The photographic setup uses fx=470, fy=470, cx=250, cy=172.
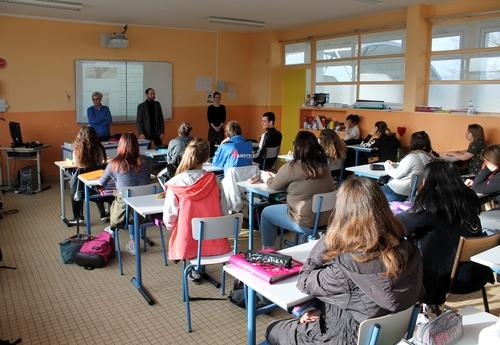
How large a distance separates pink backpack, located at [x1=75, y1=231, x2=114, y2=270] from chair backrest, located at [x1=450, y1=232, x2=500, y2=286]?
114 inches

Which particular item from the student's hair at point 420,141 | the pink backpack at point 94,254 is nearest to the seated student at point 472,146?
the student's hair at point 420,141

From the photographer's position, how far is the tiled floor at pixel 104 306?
10.1 ft

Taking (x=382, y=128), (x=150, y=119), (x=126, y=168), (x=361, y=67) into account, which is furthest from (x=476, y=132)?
(x=150, y=119)

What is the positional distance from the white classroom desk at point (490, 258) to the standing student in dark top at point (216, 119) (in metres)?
7.18

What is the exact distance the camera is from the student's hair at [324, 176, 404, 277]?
1782 millimetres

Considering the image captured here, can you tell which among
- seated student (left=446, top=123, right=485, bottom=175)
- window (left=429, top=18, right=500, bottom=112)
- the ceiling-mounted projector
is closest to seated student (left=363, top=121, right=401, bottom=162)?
window (left=429, top=18, right=500, bottom=112)

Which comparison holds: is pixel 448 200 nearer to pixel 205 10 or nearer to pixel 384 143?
pixel 384 143

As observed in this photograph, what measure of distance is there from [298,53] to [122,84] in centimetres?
358

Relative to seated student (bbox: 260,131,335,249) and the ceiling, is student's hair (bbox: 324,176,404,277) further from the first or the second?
the ceiling

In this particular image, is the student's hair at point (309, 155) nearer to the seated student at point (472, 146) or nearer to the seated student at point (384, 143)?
the seated student at point (472, 146)

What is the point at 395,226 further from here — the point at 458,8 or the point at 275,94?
the point at 275,94

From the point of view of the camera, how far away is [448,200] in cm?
265

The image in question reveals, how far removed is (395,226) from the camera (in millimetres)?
1849

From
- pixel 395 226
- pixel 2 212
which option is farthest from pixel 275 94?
pixel 395 226
